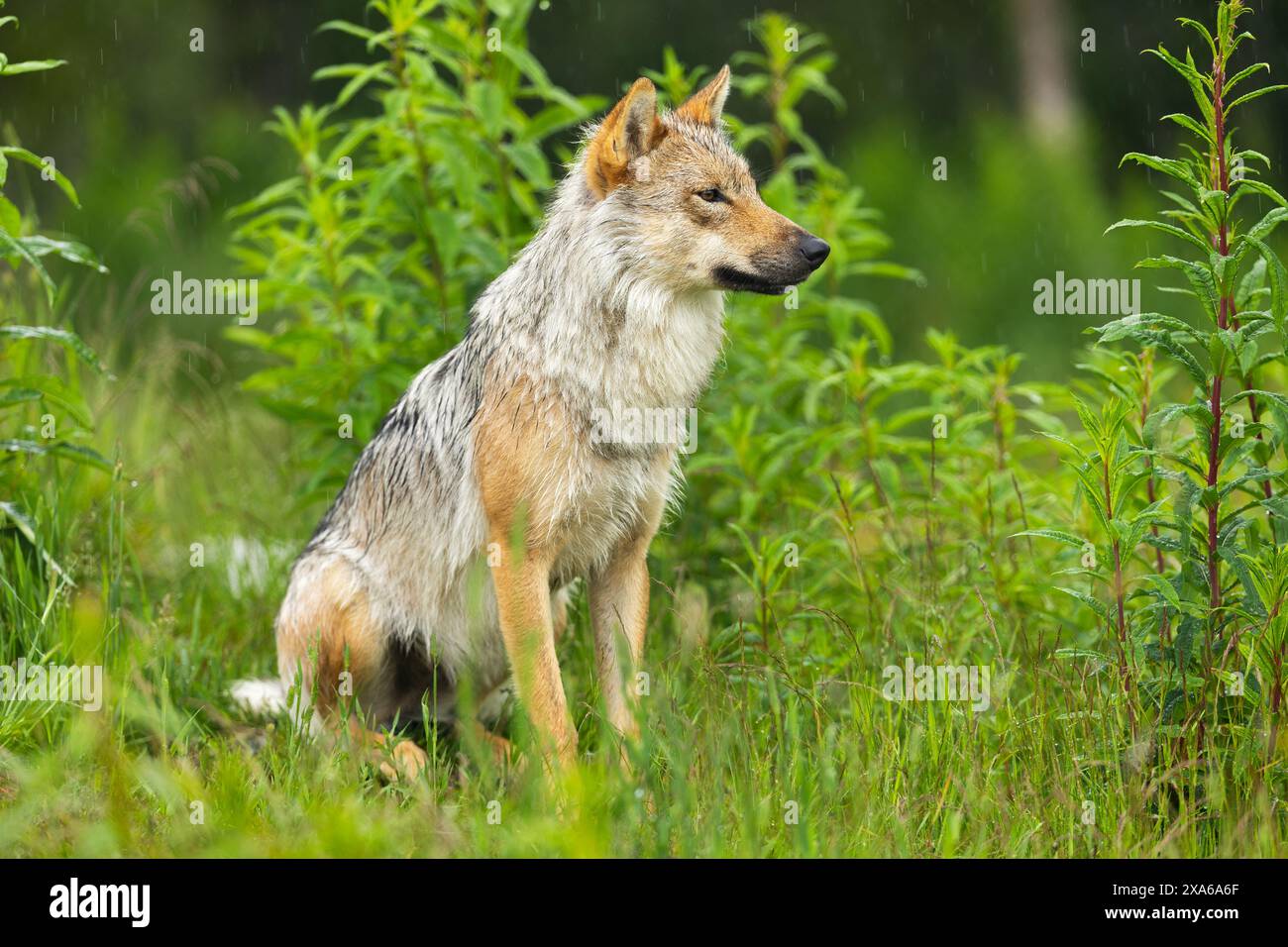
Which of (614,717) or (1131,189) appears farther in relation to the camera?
(1131,189)

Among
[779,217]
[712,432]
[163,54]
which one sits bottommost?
[712,432]

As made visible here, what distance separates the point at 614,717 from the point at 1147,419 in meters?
2.11

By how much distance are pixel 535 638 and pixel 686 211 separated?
1.58 metres

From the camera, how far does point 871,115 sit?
1822 centimetres

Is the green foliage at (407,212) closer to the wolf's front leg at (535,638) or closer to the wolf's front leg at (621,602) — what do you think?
the wolf's front leg at (621,602)

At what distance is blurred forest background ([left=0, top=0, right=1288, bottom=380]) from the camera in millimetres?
11602

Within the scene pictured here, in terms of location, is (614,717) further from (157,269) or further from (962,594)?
(157,269)

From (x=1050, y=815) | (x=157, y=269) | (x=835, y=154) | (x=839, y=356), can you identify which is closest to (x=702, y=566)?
(x=839, y=356)

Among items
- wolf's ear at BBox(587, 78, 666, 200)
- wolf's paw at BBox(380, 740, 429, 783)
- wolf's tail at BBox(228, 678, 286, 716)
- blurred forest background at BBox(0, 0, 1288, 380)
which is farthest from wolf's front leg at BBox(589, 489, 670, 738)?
blurred forest background at BBox(0, 0, 1288, 380)

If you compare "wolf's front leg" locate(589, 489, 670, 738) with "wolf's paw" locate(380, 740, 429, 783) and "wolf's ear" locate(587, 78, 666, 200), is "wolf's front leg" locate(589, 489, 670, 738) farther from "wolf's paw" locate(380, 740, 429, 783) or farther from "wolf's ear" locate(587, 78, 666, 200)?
"wolf's ear" locate(587, 78, 666, 200)

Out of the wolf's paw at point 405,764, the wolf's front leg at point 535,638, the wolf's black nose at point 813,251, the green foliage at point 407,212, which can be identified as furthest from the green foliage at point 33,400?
the wolf's black nose at point 813,251

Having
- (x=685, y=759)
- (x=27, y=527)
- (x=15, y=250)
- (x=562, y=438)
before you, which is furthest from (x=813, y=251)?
(x=27, y=527)

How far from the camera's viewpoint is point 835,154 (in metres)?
15.6

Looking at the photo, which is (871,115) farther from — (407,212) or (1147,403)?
(1147,403)
